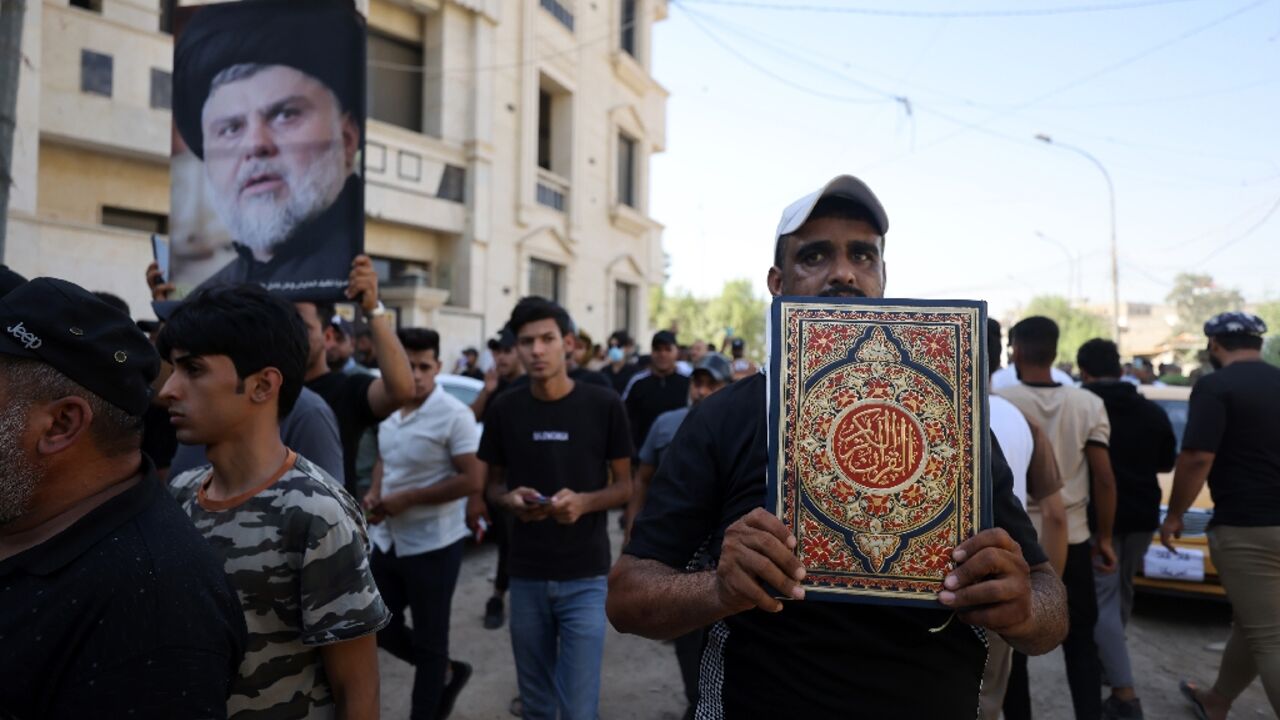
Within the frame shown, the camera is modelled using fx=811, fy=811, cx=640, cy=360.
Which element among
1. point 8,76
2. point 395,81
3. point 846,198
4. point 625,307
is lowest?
point 846,198

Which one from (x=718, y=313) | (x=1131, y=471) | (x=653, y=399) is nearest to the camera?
(x=1131, y=471)

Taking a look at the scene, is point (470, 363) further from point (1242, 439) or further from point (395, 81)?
point (1242, 439)

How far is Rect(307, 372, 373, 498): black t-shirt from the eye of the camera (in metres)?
3.86

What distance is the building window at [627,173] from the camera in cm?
2711

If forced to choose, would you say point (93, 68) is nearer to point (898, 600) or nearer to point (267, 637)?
point (267, 637)

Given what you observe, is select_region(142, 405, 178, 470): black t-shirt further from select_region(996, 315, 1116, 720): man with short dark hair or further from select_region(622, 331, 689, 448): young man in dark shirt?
select_region(622, 331, 689, 448): young man in dark shirt

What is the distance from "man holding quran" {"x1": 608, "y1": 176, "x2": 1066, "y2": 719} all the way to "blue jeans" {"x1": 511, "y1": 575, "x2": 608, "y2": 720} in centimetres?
214

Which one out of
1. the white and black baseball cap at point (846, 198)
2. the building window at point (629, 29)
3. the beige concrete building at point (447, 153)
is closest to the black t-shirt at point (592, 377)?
the white and black baseball cap at point (846, 198)

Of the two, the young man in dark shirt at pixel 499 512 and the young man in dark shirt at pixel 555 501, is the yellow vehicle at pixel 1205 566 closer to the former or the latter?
the young man in dark shirt at pixel 555 501

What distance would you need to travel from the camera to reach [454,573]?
14.2 ft

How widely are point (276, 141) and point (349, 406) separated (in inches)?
51.7

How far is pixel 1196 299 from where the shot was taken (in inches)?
3196

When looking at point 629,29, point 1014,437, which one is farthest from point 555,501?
point 629,29

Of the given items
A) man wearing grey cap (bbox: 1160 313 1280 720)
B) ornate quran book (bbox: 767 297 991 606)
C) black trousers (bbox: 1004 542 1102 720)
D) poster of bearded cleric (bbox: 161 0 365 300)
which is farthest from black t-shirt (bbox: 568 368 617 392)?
ornate quran book (bbox: 767 297 991 606)
